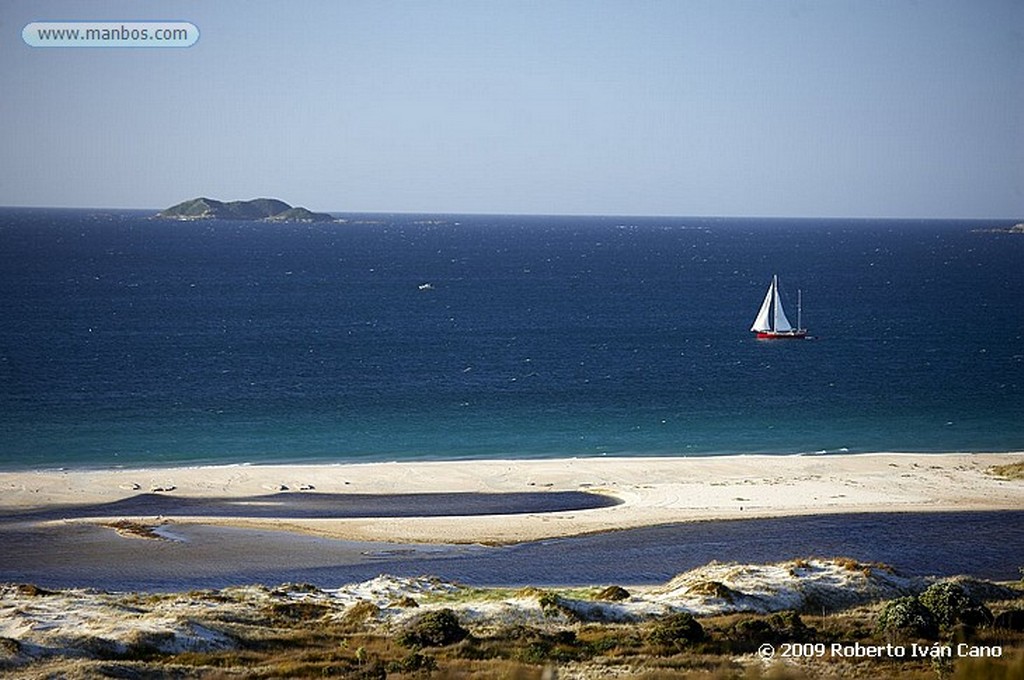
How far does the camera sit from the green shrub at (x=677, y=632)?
2869 cm

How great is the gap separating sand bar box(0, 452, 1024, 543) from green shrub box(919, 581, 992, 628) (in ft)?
57.6

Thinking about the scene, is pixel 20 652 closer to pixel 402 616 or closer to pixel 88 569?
pixel 402 616

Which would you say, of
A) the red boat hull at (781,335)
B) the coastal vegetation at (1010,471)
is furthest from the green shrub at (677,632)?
the red boat hull at (781,335)

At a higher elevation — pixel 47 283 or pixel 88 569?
pixel 47 283

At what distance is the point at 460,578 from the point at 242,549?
9.35 metres

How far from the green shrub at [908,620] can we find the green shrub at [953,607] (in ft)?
0.88


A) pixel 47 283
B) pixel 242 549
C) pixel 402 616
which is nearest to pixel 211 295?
pixel 47 283

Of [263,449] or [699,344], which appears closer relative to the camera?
[263,449]

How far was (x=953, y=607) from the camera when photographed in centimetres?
3064

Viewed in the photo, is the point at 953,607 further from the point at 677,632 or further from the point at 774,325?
the point at 774,325

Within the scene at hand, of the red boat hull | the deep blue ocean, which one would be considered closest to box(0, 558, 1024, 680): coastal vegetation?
the deep blue ocean

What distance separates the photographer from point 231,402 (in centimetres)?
7544

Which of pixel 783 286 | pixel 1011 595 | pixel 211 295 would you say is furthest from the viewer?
pixel 783 286

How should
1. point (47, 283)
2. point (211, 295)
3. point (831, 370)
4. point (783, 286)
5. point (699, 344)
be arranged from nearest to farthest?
point (831, 370) → point (699, 344) → point (211, 295) → point (47, 283) → point (783, 286)
